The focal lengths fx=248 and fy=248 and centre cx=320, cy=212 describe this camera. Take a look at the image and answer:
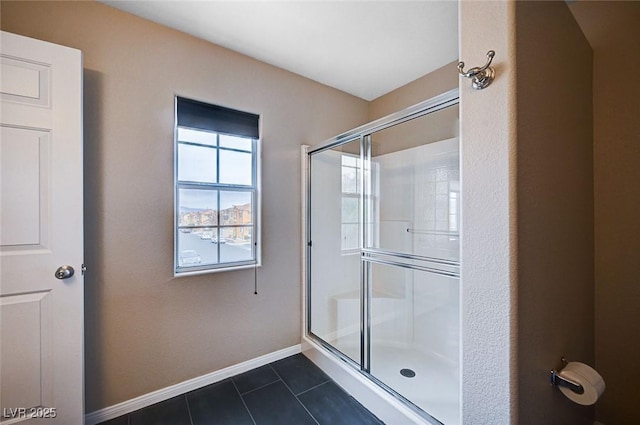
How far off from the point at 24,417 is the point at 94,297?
1.87ft

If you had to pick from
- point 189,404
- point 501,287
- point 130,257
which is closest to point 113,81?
point 130,257

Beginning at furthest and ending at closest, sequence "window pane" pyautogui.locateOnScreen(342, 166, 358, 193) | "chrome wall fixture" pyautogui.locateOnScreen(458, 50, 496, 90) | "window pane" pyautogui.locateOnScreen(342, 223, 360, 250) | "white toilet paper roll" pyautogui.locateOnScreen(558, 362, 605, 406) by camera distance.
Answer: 1. "window pane" pyautogui.locateOnScreen(342, 166, 358, 193)
2. "window pane" pyautogui.locateOnScreen(342, 223, 360, 250)
3. "white toilet paper roll" pyautogui.locateOnScreen(558, 362, 605, 406)
4. "chrome wall fixture" pyautogui.locateOnScreen(458, 50, 496, 90)

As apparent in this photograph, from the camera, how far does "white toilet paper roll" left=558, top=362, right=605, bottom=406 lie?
94 cm

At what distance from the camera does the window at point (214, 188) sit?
1787mm

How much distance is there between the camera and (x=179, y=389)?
1.71m

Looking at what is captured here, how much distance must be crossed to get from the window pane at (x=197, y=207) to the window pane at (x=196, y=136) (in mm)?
369

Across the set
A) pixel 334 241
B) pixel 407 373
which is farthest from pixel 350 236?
pixel 407 373

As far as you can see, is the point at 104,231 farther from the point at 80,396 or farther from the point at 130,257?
the point at 80,396

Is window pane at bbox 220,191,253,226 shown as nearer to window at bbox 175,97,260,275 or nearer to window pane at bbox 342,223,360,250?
window at bbox 175,97,260,275

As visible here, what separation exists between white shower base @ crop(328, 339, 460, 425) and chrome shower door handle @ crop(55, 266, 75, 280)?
1775mm

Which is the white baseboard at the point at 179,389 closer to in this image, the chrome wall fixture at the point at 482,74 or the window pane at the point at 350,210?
the window pane at the point at 350,210

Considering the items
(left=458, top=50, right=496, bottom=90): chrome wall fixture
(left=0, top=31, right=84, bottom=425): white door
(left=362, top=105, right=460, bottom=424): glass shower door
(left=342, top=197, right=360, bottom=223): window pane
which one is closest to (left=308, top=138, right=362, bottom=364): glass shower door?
(left=342, top=197, right=360, bottom=223): window pane

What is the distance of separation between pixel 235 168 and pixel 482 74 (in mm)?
1709

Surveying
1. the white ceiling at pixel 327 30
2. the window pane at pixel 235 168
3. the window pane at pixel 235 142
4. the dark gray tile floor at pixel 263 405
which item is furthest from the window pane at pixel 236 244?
the white ceiling at pixel 327 30
